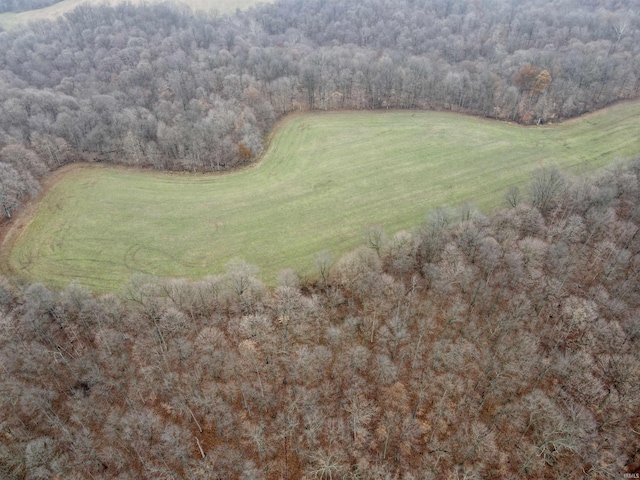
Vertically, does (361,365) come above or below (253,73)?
below

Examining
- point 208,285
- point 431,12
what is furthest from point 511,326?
point 431,12

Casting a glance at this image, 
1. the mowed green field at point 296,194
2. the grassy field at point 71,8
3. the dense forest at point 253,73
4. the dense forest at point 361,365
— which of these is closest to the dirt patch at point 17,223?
the mowed green field at point 296,194

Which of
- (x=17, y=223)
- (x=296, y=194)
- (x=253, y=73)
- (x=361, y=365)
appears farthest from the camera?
(x=253, y=73)

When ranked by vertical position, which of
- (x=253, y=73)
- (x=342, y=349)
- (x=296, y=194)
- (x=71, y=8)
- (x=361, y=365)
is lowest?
(x=342, y=349)

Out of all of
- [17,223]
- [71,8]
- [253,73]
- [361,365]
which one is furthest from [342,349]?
[71,8]

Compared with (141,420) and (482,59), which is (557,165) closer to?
(482,59)

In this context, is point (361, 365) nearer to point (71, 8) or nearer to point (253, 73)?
point (253, 73)
